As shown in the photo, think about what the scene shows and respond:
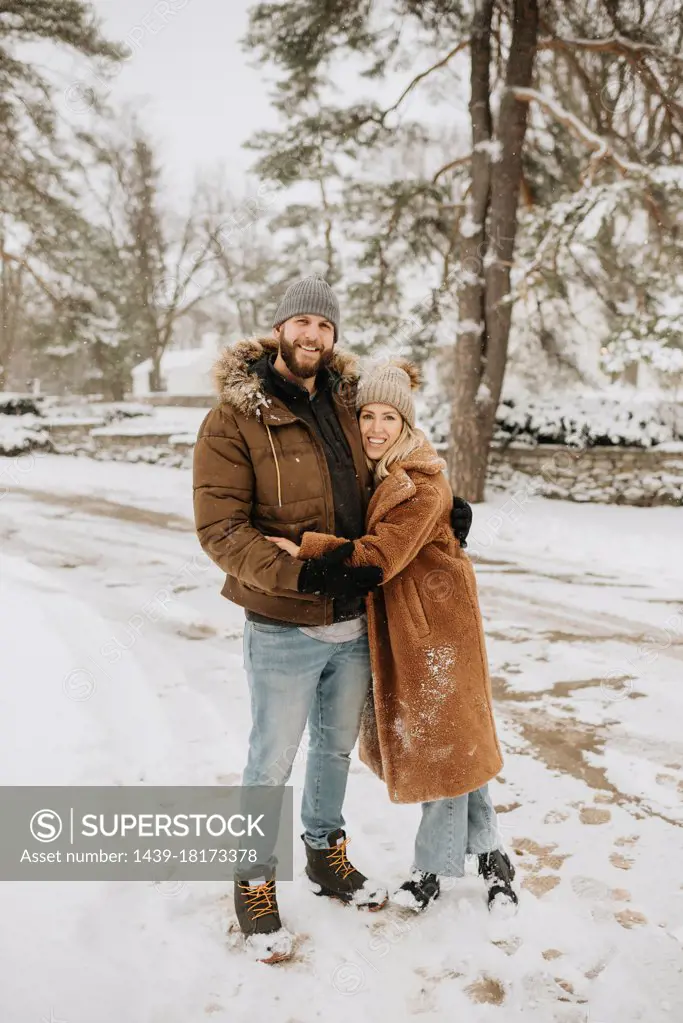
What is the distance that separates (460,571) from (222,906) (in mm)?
1654

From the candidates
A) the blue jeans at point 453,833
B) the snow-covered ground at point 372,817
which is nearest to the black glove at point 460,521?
the blue jeans at point 453,833

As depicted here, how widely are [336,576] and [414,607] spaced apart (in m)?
0.41

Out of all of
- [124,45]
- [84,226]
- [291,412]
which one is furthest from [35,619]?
[84,226]

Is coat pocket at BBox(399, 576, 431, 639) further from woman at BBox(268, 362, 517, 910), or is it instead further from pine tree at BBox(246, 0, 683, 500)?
pine tree at BBox(246, 0, 683, 500)

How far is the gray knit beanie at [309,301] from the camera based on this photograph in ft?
8.90

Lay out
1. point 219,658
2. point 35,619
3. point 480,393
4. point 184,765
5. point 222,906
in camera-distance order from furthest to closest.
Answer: point 480,393, point 35,619, point 219,658, point 184,765, point 222,906

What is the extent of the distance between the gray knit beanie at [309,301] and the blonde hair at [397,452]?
0.53m

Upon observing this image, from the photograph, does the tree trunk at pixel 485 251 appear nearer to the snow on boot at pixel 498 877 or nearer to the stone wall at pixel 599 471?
the stone wall at pixel 599 471

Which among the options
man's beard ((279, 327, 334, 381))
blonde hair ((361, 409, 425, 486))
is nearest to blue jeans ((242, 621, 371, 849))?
blonde hair ((361, 409, 425, 486))

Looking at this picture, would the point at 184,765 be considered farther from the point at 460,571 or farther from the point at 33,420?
the point at 33,420

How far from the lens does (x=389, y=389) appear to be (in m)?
2.72

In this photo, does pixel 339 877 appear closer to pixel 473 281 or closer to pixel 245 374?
pixel 245 374

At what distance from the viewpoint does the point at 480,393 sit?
11.0 meters

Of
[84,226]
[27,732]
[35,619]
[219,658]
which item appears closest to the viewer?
[27,732]
